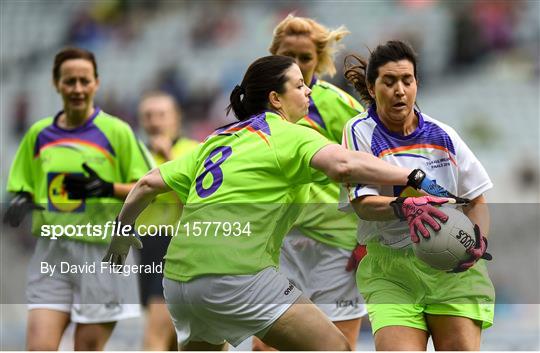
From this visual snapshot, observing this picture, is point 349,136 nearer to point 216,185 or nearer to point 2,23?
point 216,185

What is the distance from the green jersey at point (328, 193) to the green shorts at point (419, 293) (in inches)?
52.8

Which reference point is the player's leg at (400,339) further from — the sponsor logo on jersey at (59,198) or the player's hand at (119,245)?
the sponsor logo on jersey at (59,198)

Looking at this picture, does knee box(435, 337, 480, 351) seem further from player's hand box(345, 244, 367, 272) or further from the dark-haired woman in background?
the dark-haired woman in background

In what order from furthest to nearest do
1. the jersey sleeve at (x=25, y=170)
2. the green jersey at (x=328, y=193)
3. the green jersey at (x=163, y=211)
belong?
the green jersey at (x=163, y=211) → the jersey sleeve at (x=25, y=170) → the green jersey at (x=328, y=193)

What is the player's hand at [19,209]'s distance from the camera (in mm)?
6699

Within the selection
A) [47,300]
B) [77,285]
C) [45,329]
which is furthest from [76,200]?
[45,329]

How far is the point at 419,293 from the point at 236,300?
898 millimetres

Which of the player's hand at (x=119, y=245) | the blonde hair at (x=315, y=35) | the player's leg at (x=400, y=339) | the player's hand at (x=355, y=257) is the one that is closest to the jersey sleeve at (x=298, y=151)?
the player's leg at (x=400, y=339)

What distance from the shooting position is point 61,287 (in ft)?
21.6

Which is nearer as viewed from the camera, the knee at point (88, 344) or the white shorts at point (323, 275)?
the white shorts at point (323, 275)

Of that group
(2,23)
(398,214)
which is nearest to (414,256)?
(398,214)

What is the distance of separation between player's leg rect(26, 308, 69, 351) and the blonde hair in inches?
79.2

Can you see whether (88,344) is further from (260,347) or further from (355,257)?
(355,257)

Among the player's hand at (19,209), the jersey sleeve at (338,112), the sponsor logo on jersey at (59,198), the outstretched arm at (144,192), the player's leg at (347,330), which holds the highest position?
the jersey sleeve at (338,112)
